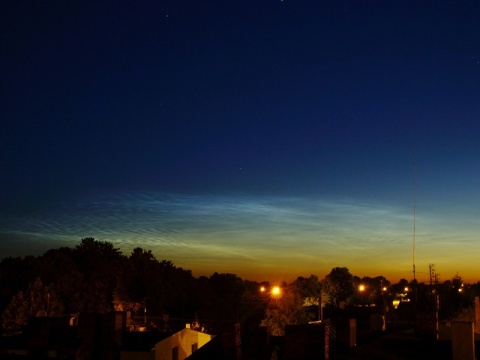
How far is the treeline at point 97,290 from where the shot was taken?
299ft

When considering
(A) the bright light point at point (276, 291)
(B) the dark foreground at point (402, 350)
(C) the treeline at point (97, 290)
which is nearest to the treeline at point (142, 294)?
(C) the treeline at point (97, 290)

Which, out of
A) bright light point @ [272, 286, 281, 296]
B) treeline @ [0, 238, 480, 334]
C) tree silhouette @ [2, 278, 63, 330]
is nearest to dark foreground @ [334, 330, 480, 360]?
bright light point @ [272, 286, 281, 296]

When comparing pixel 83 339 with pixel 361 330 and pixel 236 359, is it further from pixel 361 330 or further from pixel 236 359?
pixel 361 330

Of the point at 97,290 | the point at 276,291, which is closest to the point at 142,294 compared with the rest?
the point at 97,290

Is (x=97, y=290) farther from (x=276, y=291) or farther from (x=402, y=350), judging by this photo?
(x=402, y=350)

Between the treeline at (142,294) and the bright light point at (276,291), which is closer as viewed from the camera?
the bright light point at (276,291)

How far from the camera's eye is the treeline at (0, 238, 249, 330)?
9106 centimetres

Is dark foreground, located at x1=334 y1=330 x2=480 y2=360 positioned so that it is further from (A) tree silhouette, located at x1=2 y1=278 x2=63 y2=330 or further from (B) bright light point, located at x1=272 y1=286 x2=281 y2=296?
(A) tree silhouette, located at x1=2 y1=278 x2=63 y2=330

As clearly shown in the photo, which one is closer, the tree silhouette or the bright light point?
the bright light point

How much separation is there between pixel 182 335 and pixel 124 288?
2819 inches

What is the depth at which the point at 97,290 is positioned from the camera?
107688 millimetres

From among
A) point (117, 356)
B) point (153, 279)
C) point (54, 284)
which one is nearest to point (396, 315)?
point (153, 279)

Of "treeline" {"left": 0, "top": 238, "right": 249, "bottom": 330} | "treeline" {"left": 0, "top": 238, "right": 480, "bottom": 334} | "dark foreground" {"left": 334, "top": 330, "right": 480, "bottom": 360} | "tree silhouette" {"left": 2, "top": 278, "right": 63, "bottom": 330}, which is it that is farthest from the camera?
"treeline" {"left": 0, "top": 238, "right": 249, "bottom": 330}

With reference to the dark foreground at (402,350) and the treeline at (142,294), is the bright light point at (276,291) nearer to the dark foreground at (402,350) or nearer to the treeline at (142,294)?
the dark foreground at (402,350)
